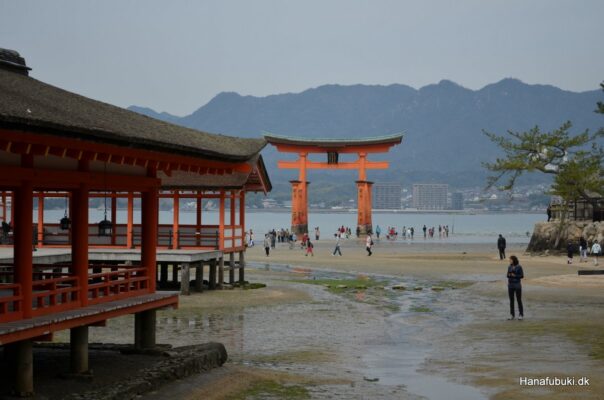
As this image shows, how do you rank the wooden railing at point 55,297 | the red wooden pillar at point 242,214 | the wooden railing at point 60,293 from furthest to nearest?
the red wooden pillar at point 242,214 → the wooden railing at point 55,297 → the wooden railing at point 60,293

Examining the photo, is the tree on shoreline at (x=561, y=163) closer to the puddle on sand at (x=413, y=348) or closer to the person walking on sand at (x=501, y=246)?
the person walking on sand at (x=501, y=246)

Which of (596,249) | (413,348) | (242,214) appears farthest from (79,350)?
(596,249)

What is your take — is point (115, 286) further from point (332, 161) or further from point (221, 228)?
point (332, 161)

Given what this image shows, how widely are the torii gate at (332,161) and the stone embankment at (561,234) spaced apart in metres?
27.1

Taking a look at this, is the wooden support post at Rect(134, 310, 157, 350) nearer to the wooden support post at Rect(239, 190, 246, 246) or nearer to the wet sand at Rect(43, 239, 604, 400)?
the wet sand at Rect(43, 239, 604, 400)

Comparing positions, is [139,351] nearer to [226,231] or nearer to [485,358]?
[485,358]

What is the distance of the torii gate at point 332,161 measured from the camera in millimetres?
94500

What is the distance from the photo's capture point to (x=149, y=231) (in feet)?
69.5

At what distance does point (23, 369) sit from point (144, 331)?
5.36 meters

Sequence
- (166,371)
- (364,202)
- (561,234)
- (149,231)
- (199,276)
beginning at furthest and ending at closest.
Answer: (364,202) → (561,234) → (199,276) → (149,231) → (166,371)

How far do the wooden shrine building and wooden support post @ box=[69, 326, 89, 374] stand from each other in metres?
0.02

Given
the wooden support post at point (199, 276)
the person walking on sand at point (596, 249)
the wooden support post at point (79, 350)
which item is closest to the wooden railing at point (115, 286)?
the wooden support post at point (79, 350)

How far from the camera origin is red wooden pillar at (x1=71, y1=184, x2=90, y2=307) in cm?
1795

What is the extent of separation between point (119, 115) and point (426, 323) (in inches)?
522
